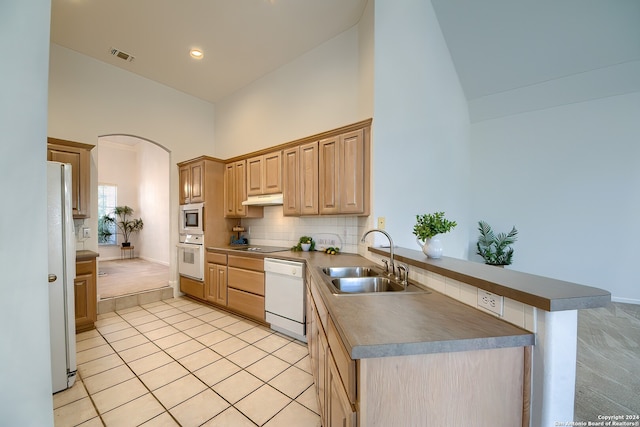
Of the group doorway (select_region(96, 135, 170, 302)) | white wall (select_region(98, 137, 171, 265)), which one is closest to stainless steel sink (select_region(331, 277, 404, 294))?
doorway (select_region(96, 135, 170, 302))

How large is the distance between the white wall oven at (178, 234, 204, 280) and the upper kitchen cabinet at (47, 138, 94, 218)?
1.28 metres

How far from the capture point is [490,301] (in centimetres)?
103

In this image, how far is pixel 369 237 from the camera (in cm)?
254

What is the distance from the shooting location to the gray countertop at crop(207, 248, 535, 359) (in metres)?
0.81

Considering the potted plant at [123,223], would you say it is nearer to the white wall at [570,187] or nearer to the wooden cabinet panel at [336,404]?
the wooden cabinet panel at [336,404]

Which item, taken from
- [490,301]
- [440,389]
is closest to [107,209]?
[440,389]

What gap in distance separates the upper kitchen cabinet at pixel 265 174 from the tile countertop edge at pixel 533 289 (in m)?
2.42

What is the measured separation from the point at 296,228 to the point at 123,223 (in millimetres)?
6947

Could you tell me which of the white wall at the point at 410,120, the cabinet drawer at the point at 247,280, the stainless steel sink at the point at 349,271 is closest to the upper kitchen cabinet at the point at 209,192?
the cabinet drawer at the point at 247,280

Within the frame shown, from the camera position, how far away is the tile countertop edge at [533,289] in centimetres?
78

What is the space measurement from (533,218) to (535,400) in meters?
4.74

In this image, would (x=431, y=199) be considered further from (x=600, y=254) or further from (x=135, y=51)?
(x=135, y=51)

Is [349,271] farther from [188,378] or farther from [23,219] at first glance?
[23,219]

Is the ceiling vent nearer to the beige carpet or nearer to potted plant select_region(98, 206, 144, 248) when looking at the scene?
the beige carpet
